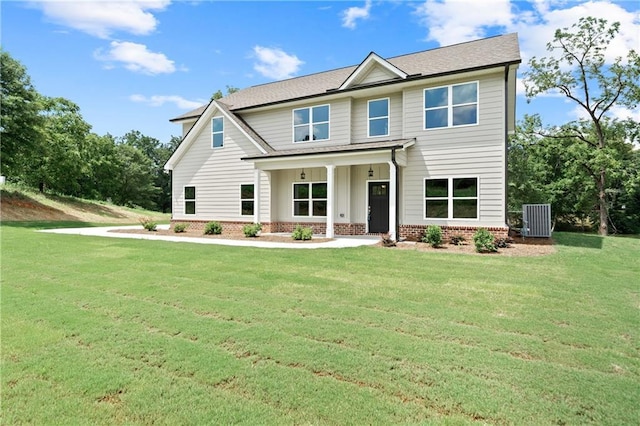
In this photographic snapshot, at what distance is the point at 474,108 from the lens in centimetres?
1298

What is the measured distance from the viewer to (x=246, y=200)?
17359 millimetres

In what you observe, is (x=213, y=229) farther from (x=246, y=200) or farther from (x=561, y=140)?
(x=561, y=140)

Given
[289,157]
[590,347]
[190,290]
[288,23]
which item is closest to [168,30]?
[288,23]

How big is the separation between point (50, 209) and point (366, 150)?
25.7 meters

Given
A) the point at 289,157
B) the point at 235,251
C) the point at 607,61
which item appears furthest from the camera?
the point at 607,61

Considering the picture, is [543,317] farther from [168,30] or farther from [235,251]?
[168,30]

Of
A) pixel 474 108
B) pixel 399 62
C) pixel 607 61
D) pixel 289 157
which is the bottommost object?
pixel 289 157

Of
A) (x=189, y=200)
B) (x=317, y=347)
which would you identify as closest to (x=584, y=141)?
(x=189, y=200)

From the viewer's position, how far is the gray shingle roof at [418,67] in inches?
515

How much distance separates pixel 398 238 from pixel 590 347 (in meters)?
9.57

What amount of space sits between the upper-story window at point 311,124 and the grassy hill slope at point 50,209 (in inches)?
741

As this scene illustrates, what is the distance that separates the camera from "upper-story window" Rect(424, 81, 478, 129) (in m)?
13.0

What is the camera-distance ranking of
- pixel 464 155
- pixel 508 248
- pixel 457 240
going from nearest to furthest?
1. pixel 508 248
2. pixel 457 240
3. pixel 464 155

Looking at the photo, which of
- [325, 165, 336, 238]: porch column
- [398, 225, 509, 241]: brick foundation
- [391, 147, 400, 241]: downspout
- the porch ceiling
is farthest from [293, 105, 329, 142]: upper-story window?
[398, 225, 509, 241]: brick foundation
